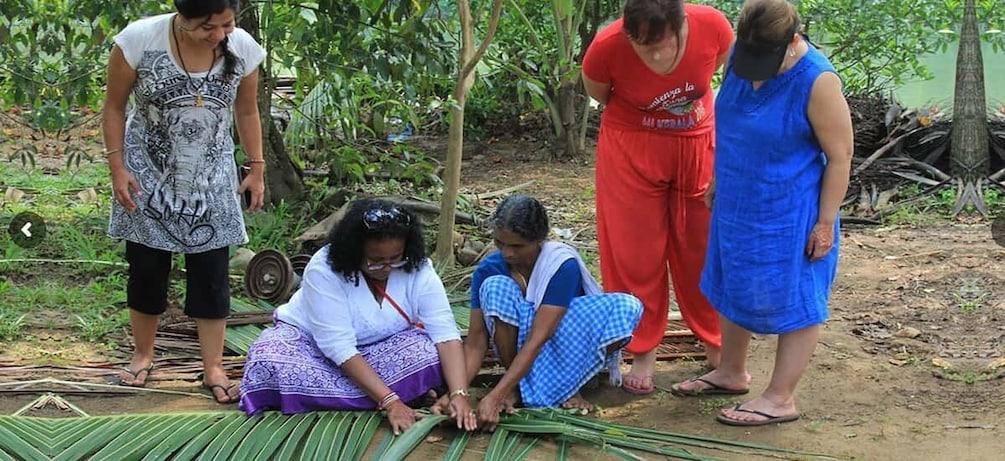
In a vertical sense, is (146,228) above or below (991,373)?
above

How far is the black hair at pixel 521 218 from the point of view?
3.27 m

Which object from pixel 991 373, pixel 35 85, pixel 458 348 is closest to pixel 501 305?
pixel 458 348

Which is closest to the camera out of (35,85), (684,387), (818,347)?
(684,387)

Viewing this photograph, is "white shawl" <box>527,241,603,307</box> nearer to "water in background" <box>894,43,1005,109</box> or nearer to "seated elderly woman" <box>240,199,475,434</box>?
"seated elderly woman" <box>240,199,475,434</box>

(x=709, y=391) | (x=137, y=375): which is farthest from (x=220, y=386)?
(x=709, y=391)

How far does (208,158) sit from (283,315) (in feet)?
1.89

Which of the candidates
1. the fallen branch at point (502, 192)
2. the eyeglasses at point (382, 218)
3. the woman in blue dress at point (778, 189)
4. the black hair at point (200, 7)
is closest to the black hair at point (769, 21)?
the woman in blue dress at point (778, 189)

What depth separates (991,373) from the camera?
3.87m

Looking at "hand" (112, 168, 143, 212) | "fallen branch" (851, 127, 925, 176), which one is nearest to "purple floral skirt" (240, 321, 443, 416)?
"hand" (112, 168, 143, 212)

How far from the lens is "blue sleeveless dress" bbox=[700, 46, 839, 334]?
9.98ft

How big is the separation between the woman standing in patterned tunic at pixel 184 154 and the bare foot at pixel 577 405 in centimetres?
112

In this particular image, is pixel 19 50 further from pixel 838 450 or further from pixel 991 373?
pixel 991 373

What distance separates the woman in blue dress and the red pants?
0.88 feet

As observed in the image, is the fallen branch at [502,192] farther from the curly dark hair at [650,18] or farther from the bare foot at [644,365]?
the curly dark hair at [650,18]
